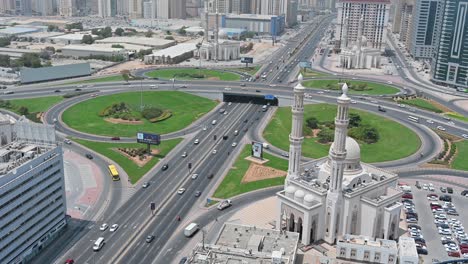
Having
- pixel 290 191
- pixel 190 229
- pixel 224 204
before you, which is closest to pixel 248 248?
pixel 290 191

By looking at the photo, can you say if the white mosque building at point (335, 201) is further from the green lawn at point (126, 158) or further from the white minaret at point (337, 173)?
the green lawn at point (126, 158)

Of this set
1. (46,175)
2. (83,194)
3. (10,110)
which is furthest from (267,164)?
(10,110)

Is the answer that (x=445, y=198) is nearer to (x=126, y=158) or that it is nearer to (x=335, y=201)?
(x=335, y=201)

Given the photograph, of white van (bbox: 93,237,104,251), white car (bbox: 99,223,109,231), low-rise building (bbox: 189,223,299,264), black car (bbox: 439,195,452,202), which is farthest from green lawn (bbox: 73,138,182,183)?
black car (bbox: 439,195,452,202)

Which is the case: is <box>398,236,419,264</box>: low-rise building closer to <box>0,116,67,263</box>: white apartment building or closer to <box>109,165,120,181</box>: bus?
<box>0,116,67,263</box>: white apartment building

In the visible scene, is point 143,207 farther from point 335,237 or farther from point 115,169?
point 335,237

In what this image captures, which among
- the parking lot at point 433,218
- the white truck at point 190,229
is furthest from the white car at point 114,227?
the parking lot at point 433,218

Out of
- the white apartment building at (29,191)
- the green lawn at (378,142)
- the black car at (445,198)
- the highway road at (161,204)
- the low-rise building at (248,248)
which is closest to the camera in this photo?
the low-rise building at (248,248)
